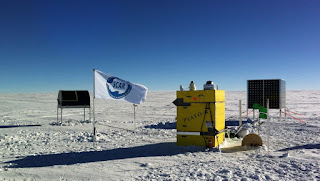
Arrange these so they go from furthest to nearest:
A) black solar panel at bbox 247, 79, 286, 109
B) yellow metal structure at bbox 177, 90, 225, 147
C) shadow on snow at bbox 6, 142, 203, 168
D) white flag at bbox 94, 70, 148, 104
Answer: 1. black solar panel at bbox 247, 79, 286, 109
2. white flag at bbox 94, 70, 148, 104
3. yellow metal structure at bbox 177, 90, 225, 147
4. shadow on snow at bbox 6, 142, 203, 168

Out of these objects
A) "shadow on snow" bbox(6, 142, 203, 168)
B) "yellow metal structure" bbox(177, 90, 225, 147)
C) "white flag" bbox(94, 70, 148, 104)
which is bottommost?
"shadow on snow" bbox(6, 142, 203, 168)

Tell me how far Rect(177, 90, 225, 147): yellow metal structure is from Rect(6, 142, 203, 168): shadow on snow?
0.41 meters

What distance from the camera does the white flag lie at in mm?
9742

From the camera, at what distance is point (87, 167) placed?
685 cm

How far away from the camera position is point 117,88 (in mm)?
9922

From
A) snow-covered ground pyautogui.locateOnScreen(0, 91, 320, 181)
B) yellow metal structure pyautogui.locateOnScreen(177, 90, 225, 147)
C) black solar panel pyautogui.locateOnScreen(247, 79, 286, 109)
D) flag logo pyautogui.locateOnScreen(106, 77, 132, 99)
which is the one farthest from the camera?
black solar panel pyautogui.locateOnScreen(247, 79, 286, 109)

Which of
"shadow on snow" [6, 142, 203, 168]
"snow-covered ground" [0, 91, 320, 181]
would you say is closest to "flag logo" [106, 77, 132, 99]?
"snow-covered ground" [0, 91, 320, 181]

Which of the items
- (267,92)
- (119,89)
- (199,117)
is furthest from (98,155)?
(267,92)

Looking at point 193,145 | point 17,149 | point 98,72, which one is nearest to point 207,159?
point 193,145

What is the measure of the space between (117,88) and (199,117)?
11.3 feet

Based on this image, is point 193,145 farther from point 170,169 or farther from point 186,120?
point 170,169

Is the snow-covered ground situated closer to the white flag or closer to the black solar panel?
the white flag

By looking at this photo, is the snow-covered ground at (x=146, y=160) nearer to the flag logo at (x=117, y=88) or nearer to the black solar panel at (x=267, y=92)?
the flag logo at (x=117, y=88)

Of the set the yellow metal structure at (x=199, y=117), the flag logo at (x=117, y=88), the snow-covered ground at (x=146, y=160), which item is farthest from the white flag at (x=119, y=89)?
the snow-covered ground at (x=146, y=160)
